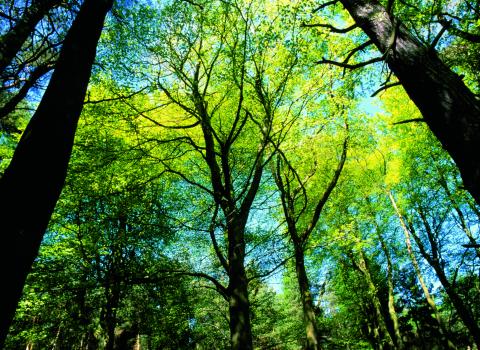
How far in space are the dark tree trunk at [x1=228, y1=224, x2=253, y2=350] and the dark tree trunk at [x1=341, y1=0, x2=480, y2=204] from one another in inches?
186

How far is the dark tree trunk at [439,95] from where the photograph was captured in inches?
97.4

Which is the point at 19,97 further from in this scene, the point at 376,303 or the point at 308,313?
the point at 376,303

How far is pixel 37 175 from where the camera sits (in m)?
1.76

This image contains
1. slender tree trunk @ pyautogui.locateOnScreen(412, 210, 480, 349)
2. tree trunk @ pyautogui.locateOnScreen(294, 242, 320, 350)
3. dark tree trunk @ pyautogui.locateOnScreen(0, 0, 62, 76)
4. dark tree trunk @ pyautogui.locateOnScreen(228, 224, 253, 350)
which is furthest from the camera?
slender tree trunk @ pyautogui.locateOnScreen(412, 210, 480, 349)

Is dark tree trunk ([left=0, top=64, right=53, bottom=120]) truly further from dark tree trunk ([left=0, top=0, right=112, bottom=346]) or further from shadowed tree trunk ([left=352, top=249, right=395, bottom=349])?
shadowed tree trunk ([left=352, top=249, right=395, bottom=349])

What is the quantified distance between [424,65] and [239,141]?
26.4 feet

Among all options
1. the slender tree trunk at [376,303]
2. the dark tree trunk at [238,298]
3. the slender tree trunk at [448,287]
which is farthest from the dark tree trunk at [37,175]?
the slender tree trunk at [376,303]

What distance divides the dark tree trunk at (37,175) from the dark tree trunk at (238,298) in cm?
494

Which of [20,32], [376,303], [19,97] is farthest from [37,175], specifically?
[376,303]

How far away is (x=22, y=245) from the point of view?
1.56 meters

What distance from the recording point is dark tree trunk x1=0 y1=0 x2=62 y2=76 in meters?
4.77

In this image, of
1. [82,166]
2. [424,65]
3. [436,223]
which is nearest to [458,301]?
[436,223]

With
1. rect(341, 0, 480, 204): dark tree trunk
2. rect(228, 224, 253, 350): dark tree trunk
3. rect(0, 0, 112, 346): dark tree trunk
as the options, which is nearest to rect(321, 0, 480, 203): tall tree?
rect(341, 0, 480, 204): dark tree trunk

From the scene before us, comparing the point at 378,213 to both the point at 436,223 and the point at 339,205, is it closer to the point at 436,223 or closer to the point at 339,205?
the point at 436,223
